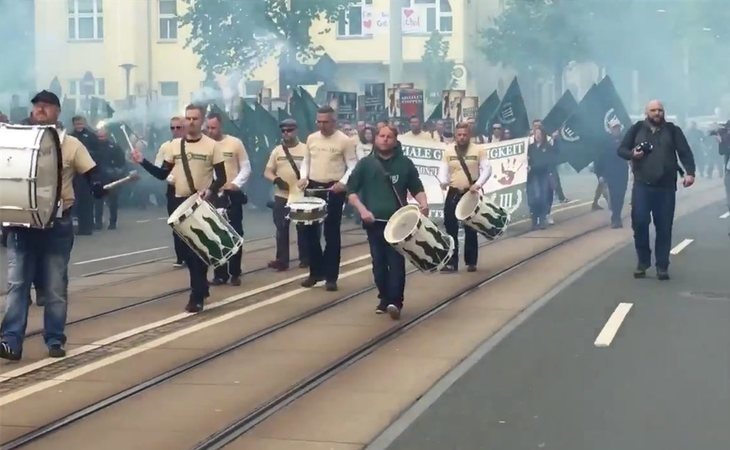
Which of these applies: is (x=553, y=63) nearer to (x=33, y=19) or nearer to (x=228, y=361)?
(x=33, y=19)

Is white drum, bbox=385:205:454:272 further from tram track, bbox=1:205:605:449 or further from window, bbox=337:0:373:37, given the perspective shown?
window, bbox=337:0:373:37

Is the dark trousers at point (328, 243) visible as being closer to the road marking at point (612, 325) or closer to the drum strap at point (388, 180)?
the drum strap at point (388, 180)

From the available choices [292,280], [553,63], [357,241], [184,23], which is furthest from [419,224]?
[553,63]

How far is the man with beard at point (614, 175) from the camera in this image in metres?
23.9

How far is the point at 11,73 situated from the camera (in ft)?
101

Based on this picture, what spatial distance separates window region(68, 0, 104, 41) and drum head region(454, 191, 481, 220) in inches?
760

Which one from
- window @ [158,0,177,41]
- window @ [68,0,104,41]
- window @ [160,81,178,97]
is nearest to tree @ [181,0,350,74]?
window @ [68,0,104,41]

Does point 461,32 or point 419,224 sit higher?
point 461,32

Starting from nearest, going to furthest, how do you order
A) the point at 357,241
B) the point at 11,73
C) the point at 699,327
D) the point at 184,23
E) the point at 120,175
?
the point at 699,327, the point at 357,241, the point at 120,175, the point at 11,73, the point at 184,23

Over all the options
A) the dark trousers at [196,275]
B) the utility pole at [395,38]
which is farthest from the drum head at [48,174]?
the utility pole at [395,38]

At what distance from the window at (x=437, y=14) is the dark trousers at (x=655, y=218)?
45.4 meters

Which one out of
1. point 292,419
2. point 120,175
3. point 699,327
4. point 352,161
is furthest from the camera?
point 120,175

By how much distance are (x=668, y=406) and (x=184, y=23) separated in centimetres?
2746

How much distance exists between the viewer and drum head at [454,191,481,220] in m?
16.2
